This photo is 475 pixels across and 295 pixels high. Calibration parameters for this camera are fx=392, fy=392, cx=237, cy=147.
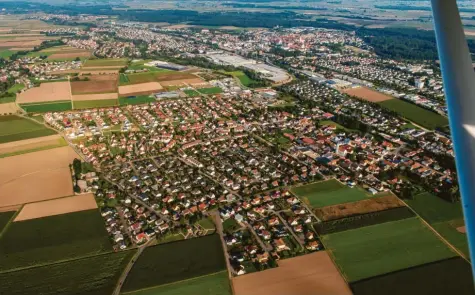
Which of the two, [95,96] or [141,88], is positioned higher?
[141,88]

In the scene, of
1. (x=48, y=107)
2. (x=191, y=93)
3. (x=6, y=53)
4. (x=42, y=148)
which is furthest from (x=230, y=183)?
(x=6, y=53)

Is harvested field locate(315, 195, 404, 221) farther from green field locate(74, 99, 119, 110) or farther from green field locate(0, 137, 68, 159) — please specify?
green field locate(74, 99, 119, 110)

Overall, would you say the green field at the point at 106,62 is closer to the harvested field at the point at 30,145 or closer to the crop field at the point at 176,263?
the harvested field at the point at 30,145

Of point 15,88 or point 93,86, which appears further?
point 93,86

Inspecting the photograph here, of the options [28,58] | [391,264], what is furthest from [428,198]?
[28,58]

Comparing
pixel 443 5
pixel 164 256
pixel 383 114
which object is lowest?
pixel 164 256

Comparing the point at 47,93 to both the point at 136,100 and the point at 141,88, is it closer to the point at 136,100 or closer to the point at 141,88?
the point at 141,88

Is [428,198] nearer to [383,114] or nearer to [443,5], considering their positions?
[383,114]
